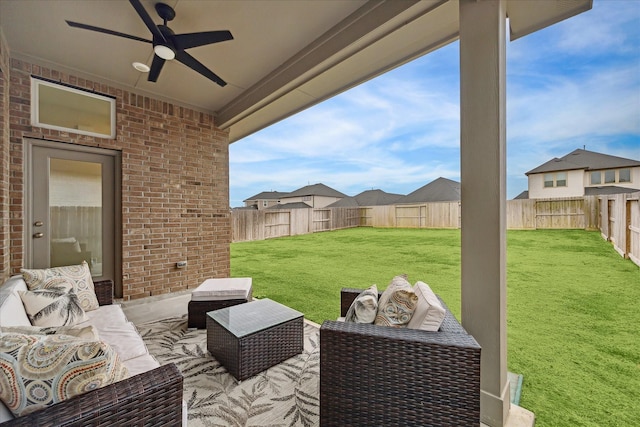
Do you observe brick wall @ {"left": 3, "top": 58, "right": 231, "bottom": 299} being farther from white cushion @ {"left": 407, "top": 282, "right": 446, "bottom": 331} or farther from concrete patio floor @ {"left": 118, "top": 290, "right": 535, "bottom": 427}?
white cushion @ {"left": 407, "top": 282, "right": 446, "bottom": 331}

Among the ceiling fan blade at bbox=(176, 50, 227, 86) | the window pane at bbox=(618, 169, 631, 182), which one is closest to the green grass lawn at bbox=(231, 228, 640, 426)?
the window pane at bbox=(618, 169, 631, 182)

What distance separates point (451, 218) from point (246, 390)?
9.77 meters

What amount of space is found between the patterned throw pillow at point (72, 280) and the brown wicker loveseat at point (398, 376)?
90.4 inches

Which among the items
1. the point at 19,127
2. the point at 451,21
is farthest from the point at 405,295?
the point at 19,127

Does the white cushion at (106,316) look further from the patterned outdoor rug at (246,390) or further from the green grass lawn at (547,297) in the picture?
the green grass lawn at (547,297)

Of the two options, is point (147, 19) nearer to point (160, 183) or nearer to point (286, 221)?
point (160, 183)

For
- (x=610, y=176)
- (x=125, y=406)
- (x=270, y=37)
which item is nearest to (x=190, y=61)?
(x=270, y=37)

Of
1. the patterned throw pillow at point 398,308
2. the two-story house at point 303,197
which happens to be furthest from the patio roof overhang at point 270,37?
the two-story house at point 303,197

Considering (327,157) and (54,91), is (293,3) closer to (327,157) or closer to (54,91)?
(54,91)

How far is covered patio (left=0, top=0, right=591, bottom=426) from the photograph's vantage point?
1603 mm

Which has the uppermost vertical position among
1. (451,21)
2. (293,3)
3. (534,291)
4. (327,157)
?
(327,157)

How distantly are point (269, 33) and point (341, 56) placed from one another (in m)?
0.73

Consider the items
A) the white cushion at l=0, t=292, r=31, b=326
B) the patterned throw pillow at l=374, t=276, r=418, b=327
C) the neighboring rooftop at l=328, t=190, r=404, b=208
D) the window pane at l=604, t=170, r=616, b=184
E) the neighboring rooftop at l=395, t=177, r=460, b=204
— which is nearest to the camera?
the white cushion at l=0, t=292, r=31, b=326

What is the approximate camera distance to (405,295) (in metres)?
1.57
